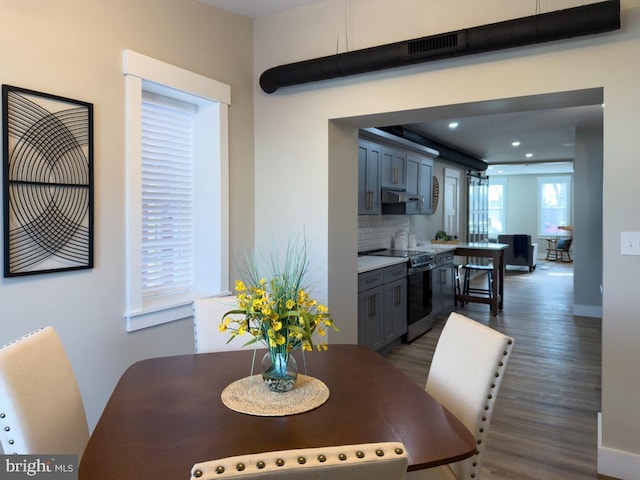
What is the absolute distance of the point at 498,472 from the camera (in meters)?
2.45

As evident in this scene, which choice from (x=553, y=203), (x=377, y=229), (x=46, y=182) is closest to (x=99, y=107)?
(x=46, y=182)

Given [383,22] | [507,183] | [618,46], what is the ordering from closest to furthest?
[618,46] < [383,22] < [507,183]

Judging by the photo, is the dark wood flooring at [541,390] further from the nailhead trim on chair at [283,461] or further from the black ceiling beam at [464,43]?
the black ceiling beam at [464,43]

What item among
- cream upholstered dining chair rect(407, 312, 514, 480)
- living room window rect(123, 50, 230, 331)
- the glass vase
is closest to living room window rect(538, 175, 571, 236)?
living room window rect(123, 50, 230, 331)

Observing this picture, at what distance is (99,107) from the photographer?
8.00 ft

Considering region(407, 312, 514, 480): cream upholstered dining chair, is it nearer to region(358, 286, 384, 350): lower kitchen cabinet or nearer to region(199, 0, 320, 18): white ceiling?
region(358, 286, 384, 350): lower kitchen cabinet

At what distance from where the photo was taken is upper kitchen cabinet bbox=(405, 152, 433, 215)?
5.91 meters

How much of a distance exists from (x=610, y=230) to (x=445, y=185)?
5.98 meters

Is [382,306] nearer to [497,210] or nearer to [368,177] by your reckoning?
[368,177]

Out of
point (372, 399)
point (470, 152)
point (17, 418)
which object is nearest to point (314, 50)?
point (372, 399)

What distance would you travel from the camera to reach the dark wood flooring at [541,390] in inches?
101

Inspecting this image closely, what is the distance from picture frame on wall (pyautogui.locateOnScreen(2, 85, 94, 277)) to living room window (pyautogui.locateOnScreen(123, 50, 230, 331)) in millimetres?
279

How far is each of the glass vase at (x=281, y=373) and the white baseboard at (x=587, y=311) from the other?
19.6 feet

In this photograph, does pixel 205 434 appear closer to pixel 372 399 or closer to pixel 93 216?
pixel 372 399
